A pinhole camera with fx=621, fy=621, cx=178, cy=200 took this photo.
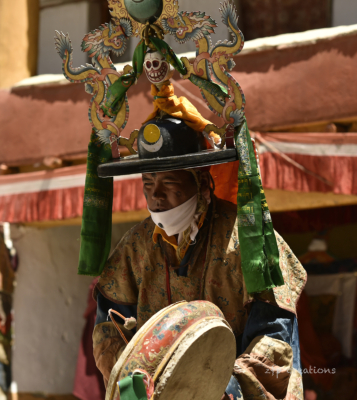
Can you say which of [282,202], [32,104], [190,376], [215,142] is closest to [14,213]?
[32,104]

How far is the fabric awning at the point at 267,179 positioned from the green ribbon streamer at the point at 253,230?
5.86 feet

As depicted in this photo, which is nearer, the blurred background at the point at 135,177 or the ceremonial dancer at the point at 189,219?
the ceremonial dancer at the point at 189,219

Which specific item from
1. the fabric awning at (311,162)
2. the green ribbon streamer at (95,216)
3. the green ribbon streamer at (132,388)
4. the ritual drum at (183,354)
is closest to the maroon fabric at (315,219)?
the fabric awning at (311,162)

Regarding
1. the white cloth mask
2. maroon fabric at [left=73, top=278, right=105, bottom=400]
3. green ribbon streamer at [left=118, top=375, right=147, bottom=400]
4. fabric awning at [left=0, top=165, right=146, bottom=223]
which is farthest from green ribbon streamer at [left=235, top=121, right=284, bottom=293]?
maroon fabric at [left=73, top=278, right=105, bottom=400]

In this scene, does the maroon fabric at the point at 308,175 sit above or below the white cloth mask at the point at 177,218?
below

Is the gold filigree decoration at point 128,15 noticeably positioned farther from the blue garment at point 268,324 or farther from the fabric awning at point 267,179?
the fabric awning at point 267,179

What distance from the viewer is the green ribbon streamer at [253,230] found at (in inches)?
88.7

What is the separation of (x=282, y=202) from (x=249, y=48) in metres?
1.17

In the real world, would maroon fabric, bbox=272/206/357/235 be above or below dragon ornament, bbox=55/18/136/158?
below

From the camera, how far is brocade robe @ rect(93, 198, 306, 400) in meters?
2.23

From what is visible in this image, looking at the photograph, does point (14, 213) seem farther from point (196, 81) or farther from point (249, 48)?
point (196, 81)

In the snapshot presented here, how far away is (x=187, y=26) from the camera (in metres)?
2.32

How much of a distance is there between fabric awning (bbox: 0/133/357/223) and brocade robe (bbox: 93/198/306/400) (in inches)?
63.0

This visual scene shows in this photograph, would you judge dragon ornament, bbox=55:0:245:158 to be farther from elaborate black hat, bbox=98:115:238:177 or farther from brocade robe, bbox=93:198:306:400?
brocade robe, bbox=93:198:306:400
